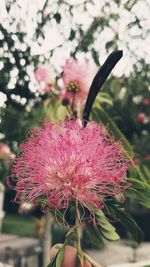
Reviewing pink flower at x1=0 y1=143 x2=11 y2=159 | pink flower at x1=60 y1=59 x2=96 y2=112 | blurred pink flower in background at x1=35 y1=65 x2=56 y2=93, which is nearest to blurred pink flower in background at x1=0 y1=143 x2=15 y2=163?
pink flower at x1=0 y1=143 x2=11 y2=159

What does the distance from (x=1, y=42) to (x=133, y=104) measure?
95.7 inches

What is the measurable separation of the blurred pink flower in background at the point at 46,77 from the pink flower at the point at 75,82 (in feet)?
0.90

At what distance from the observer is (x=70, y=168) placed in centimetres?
98

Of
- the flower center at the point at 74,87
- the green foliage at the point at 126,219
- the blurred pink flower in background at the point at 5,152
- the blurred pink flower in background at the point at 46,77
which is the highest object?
the blurred pink flower in background at the point at 5,152

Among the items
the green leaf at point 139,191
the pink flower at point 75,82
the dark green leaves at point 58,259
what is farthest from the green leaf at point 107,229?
the pink flower at point 75,82

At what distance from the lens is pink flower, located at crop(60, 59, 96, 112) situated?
5.39 feet

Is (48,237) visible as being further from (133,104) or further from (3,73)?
(133,104)

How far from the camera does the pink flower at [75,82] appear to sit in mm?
1644

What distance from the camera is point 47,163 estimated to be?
1.01 m

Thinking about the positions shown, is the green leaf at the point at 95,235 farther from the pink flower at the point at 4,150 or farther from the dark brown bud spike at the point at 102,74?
the pink flower at the point at 4,150

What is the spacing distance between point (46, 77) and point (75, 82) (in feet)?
1.22

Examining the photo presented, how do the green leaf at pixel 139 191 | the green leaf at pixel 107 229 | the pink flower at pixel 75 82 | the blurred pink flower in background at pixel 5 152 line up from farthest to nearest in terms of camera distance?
the blurred pink flower in background at pixel 5 152, the pink flower at pixel 75 82, the green leaf at pixel 107 229, the green leaf at pixel 139 191

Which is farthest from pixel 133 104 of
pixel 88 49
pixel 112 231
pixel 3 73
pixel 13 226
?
pixel 13 226

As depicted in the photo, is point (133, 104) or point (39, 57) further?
point (133, 104)
